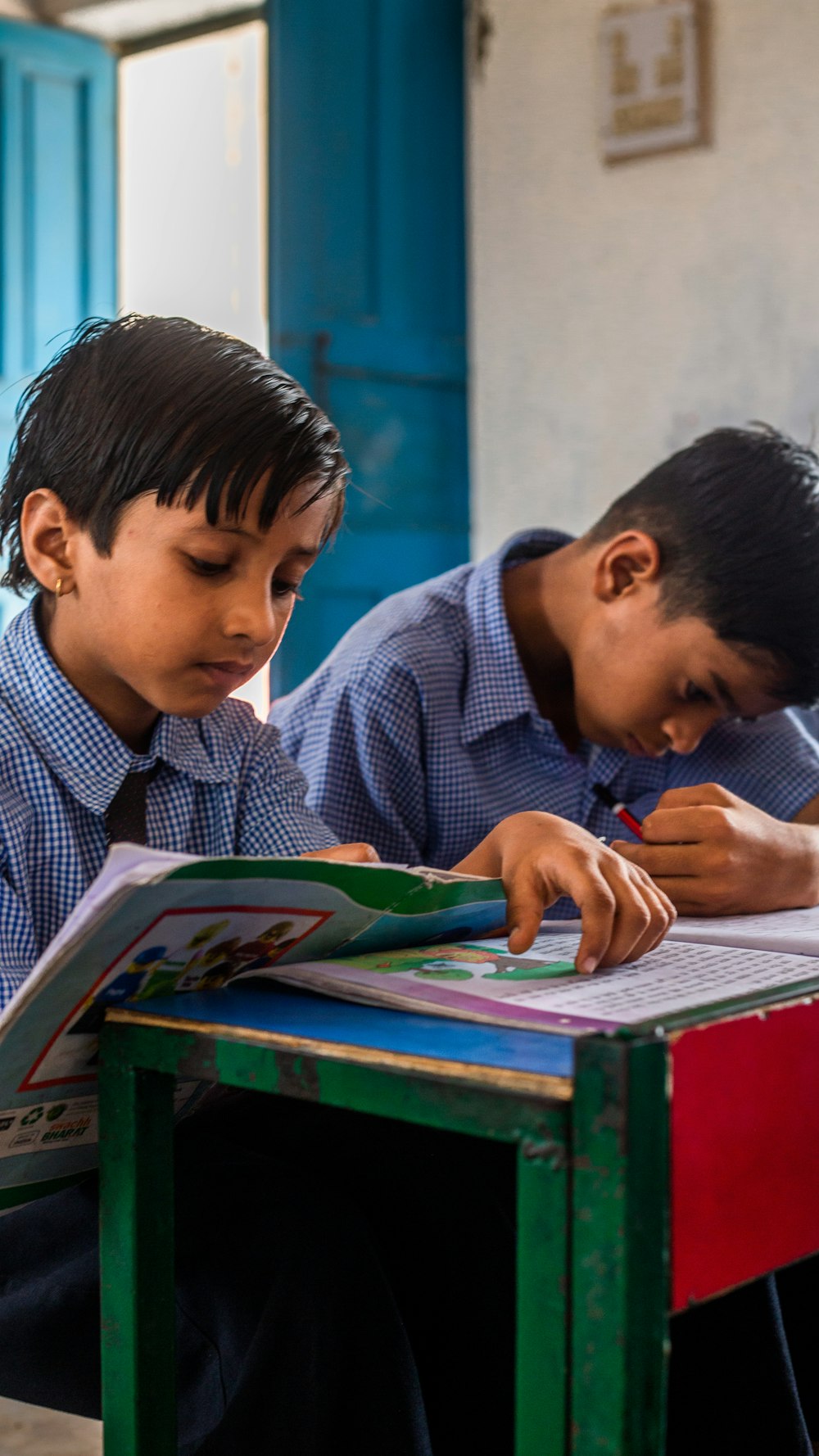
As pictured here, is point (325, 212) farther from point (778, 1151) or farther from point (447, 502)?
point (778, 1151)

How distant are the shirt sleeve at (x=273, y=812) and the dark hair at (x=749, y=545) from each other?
47 centimetres

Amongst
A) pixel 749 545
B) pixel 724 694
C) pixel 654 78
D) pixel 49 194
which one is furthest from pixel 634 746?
pixel 49 194

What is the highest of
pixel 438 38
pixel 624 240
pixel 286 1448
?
pixel 438 38

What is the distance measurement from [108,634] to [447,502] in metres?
2.63

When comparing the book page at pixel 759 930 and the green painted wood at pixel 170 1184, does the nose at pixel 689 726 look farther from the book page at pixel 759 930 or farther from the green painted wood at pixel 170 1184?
the green painted wood at pixel 170 1184

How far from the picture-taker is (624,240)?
3.41 m

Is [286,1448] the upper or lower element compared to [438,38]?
lower

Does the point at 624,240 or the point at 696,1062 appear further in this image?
the point at 624,240

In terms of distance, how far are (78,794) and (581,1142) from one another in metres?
0.56

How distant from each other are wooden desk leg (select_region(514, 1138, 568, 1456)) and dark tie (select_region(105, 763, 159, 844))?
0.54 metres

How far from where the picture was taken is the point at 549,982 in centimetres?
77

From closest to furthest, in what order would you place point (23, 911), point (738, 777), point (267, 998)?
point (267, 998) → point (23, 911) → point (738, 777)

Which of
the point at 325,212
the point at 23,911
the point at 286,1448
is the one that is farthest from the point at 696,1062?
the point at 325,212


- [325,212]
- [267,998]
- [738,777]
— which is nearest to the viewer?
[267,998]
